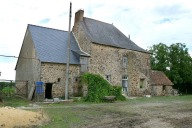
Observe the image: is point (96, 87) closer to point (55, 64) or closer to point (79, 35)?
point (55, 64)

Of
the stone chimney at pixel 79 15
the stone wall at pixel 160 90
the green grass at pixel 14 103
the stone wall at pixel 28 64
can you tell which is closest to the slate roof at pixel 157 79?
the stone wall at pixel 160 90

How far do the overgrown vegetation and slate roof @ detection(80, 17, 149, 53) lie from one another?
4.88 m

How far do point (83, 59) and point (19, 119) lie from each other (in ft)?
52.8

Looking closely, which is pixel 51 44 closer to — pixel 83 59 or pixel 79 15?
pixel 83 59

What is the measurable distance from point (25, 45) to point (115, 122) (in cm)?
1799

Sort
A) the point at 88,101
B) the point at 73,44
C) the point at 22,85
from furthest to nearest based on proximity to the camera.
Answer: the point at 73,44
the point at 22,85
the point at 88,101

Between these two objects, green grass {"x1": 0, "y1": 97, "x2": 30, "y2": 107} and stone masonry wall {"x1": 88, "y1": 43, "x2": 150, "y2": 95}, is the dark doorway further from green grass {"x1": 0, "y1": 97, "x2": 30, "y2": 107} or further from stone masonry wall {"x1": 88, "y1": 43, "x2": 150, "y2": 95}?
stone masonry wall {"x1": 88, "y1": 43, "x2": 150, "y2": 95}

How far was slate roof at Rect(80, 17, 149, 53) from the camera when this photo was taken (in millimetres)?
29500

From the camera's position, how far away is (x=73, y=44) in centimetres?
2927

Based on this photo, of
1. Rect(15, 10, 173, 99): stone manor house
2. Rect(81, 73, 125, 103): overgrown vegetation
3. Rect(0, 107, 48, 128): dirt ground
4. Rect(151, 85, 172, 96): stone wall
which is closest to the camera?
Rect(0, 107, 48, 128): dirt ground

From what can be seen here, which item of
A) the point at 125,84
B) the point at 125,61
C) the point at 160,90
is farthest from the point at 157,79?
the point at 125,61

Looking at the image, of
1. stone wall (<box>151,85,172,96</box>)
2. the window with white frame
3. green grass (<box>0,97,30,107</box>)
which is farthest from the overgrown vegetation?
stone wall (<box>151,85,172,96</box>)

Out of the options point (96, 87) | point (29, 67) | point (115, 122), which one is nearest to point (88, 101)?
point (96, 87)

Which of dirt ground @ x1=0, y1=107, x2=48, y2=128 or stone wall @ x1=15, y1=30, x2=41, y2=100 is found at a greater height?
stone wall @ x1=15, y1=30, x2=41, y2=100
